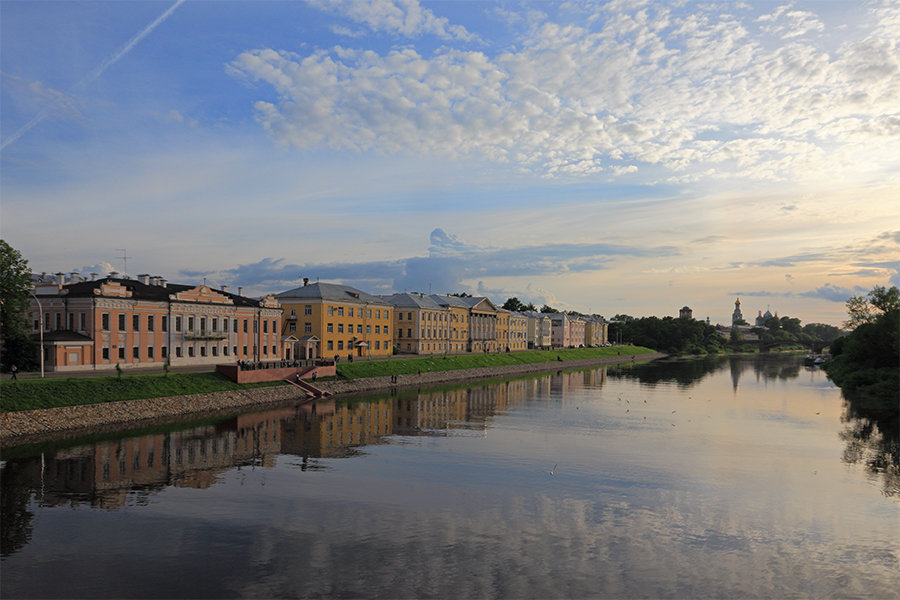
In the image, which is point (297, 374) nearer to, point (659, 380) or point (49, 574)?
point (49, 574)

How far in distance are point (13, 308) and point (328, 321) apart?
44.3 metres

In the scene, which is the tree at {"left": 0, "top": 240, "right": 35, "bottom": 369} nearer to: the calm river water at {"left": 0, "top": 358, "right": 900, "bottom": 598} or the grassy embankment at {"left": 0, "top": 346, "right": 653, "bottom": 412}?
the grassy embankment at {"left": 0, "top": 346, "right": 653, "bottom": 412}

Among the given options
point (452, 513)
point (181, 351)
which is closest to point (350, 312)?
point (181, 351)

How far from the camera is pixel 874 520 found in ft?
91.6

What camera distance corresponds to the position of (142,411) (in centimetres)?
5259

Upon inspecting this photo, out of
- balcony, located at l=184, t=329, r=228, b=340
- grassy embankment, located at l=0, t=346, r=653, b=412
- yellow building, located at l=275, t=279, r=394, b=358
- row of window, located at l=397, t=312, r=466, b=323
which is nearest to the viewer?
grassy embankment, located at l=0, t=346, r=653, b=412

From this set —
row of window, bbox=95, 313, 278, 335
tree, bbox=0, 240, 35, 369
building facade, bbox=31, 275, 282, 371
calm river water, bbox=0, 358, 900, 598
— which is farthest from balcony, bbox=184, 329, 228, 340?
calm river water, bbox=0, 358, 900, 598

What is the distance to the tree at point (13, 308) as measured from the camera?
185ft

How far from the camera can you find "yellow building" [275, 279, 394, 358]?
94.7 metres

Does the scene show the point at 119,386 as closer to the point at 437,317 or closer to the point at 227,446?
the point at 227,446

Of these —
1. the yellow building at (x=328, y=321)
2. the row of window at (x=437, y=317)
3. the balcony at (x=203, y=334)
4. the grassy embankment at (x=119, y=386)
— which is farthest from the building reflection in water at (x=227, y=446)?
the row of window at (x=437, y=317)

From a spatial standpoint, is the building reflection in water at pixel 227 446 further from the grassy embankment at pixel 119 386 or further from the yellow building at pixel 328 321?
the yellow building at pixel 328 321

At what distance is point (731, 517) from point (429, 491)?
44.3 ft

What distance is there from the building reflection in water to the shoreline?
12.7 feet
